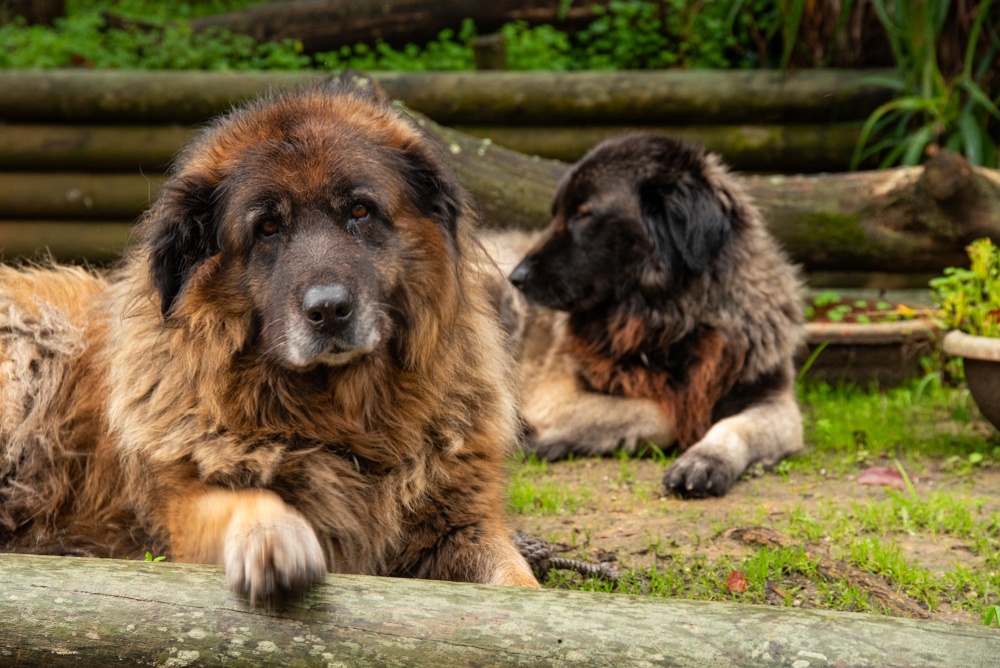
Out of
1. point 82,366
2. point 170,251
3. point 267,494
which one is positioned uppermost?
point 170,251

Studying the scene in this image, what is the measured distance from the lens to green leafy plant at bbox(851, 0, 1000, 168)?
7637mm

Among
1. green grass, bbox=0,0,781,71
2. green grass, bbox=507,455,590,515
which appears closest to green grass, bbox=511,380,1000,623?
green grass, bbox=507,455,590,515

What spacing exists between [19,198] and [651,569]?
6.66m

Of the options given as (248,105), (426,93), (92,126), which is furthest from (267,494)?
(92,126)

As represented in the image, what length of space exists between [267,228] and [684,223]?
267cm

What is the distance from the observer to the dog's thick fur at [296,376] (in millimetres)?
2998

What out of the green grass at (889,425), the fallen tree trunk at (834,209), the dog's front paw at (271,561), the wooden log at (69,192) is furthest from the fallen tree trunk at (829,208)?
the dog's front paw at (271,561)

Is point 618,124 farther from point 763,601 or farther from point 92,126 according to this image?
point 763,601

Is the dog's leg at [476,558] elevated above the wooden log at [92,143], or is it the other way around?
the wooden log at [92,143]

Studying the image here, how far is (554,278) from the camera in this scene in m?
5.29

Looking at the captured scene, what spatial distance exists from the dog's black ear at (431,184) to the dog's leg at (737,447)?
1726 millimetres

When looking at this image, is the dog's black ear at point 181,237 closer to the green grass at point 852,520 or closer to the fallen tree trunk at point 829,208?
the green grass at point 852,520

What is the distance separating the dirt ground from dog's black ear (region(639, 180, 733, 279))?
3.40ft

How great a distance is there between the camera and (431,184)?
3.30 m
